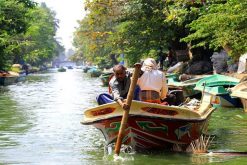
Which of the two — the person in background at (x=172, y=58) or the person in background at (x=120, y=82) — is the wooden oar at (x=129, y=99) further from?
the person in background at (x=172, y=58)

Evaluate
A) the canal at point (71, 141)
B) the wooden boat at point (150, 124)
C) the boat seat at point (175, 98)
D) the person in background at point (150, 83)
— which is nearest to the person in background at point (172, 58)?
the canal at point (71, 141)

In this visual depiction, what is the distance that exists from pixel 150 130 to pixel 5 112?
35.6 feet

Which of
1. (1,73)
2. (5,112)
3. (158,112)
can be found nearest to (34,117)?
(5,112)

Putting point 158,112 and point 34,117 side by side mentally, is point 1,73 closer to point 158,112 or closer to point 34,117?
point 34,117

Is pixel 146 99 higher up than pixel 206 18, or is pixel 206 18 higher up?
pixel 206 18

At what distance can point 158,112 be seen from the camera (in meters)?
8.77

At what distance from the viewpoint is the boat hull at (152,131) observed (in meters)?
8.91

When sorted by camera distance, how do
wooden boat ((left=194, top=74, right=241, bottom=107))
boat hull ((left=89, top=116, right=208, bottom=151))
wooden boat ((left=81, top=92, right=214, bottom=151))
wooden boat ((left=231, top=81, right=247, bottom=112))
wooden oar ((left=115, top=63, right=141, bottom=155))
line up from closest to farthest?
1. wooden oar ((left=115, top=63, right=141, bottom=155))
2. wooden boat ((left=81, top=92, right=214, bottom=151))
3. boat hull ((left=89, top=116, right=208, bottom=151))
4. wooden boat ((left=231, top=81, right=247, bottom=112))
5. wooden boat ((left=194, top=74, right=241, bottom=107))

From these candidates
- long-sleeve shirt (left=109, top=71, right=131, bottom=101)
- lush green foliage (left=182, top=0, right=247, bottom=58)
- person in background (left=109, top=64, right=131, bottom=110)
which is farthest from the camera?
lush green foliage (left=182, top=0, right=247, bottom=58)

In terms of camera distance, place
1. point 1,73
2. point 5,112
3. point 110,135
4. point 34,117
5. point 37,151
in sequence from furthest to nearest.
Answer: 1. point 1,73
2. point 5,112
3. point 34,117
4. point 37,151
5. point 110,135

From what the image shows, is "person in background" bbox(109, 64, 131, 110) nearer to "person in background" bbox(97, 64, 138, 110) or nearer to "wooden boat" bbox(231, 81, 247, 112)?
"person in background" bbox(97, 64, 138, 110)

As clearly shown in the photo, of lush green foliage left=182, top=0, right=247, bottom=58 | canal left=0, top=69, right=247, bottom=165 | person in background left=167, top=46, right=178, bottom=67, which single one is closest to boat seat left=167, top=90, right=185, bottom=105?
canal left=0, top=69, right=247, bottom=165

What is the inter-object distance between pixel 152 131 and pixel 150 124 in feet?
0.59

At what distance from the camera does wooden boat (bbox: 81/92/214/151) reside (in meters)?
8.73
